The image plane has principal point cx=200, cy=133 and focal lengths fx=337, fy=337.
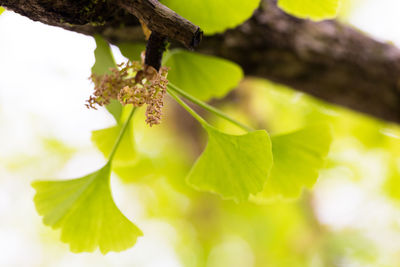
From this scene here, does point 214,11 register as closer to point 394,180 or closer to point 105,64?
point 105,64

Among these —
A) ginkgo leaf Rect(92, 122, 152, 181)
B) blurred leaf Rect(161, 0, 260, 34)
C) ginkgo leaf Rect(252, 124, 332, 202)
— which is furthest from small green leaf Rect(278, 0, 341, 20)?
ginkgo leaf Rect(92, 122, 152, 181)

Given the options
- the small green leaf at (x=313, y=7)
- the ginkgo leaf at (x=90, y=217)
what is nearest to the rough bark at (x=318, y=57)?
the small green leaf at (x=313, y=7)

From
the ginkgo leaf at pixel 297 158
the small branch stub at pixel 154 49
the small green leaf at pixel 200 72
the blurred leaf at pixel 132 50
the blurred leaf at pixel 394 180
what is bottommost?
the blurred leaf at pixel 394 180

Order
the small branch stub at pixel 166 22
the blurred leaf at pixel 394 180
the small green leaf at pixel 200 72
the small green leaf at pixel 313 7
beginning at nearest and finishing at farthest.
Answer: the small branch stub at pixel 166 22 < the small green leaf at pixel 313 7 < the small green leaf at pixel 200 72 < the blurred leaf at pixel 394 180

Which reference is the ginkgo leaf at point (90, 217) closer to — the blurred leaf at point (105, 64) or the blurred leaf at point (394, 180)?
the blurred leaf at point (105, 64)

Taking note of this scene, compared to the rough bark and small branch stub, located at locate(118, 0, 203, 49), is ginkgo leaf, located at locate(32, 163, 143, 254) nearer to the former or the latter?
small branch stub, located at locate(118, 0, 203, 49)

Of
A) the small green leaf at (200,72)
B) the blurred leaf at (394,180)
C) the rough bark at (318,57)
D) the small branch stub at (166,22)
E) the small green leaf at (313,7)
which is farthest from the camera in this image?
the blurred leaf at (394,180)

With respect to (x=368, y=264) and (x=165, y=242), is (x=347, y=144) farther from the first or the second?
(x=165, y=242)
